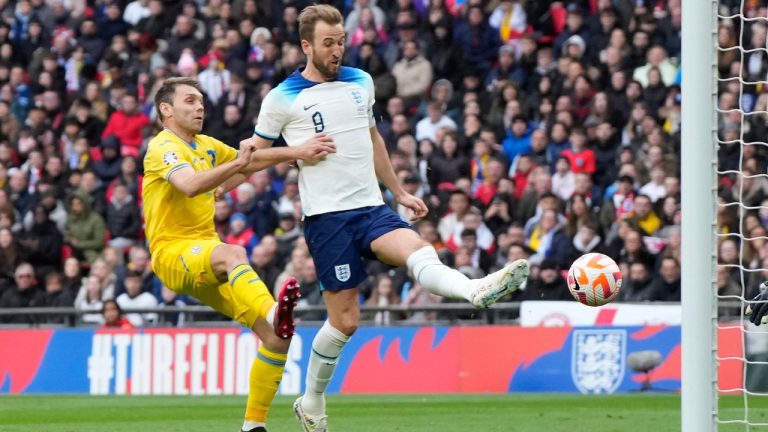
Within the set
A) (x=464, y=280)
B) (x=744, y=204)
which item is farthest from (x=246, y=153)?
(x=744, y=204)

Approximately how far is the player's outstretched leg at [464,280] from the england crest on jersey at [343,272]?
0.50 metres

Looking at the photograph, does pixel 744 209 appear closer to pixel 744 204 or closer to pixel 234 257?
pixel 744 204

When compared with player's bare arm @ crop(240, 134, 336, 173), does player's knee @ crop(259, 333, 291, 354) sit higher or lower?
lower

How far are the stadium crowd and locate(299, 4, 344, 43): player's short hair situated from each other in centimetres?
677

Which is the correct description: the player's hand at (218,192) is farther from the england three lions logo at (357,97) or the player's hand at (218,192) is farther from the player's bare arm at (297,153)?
the england three lions logo at (357,97)

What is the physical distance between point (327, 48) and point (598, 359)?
739 cm

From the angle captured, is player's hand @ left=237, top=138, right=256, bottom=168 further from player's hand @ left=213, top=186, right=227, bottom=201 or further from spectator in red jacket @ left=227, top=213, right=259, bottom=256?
spectator in red jacket @ left=227, top=213, right=259, bottom=256

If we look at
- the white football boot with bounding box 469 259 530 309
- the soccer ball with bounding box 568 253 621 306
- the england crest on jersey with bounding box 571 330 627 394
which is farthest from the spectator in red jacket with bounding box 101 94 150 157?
the white football boot with bounding box 469 259 530 309

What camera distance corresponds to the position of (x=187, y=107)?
354 inches

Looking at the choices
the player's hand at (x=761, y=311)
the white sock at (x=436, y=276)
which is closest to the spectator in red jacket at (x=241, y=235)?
the white sock at (x=436, y=276)

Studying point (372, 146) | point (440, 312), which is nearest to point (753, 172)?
point (440, 312)

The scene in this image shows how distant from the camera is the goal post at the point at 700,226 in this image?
6.86 m

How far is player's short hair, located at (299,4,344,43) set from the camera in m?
8.20

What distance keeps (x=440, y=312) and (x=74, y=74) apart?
289 inches
